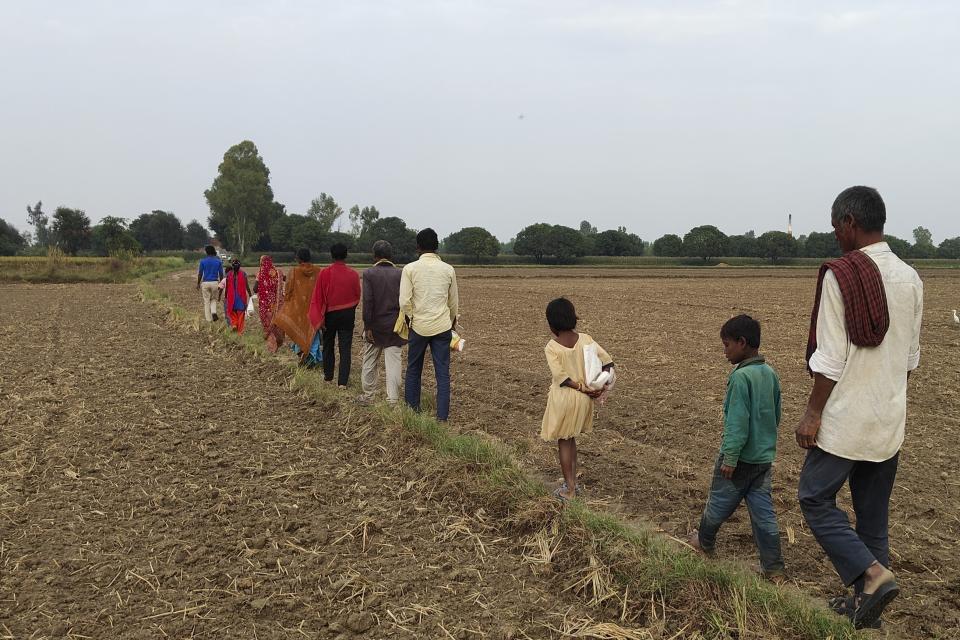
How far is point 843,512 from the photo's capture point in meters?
3.34

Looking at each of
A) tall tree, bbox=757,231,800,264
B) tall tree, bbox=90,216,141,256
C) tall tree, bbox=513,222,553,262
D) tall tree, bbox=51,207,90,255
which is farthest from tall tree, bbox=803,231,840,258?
tall tree, bbox=51,207,90,255

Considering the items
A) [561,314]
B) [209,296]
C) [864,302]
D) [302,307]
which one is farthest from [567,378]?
[209,296]

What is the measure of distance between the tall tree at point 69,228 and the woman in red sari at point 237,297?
71085mm

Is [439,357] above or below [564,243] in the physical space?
below

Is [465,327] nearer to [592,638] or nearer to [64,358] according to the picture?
[64,358]

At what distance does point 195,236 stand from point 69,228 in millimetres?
35691

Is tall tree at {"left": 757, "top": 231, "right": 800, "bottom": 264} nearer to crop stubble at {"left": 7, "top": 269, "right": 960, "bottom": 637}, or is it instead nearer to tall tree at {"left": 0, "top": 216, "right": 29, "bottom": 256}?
crop stubble at {"left": 7, "top": 269, "right": 960, "bottom": 637}

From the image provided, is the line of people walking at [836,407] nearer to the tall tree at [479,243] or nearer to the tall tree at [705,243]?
the tall tree at [479,243]

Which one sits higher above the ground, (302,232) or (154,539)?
(302,232)

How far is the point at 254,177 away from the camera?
8719 centimetres

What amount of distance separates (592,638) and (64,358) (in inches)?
441

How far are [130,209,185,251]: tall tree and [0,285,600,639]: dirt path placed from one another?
10105 cm

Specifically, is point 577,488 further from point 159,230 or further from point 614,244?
point 159,230

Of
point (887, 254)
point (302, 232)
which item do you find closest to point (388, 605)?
point (887, 254)
